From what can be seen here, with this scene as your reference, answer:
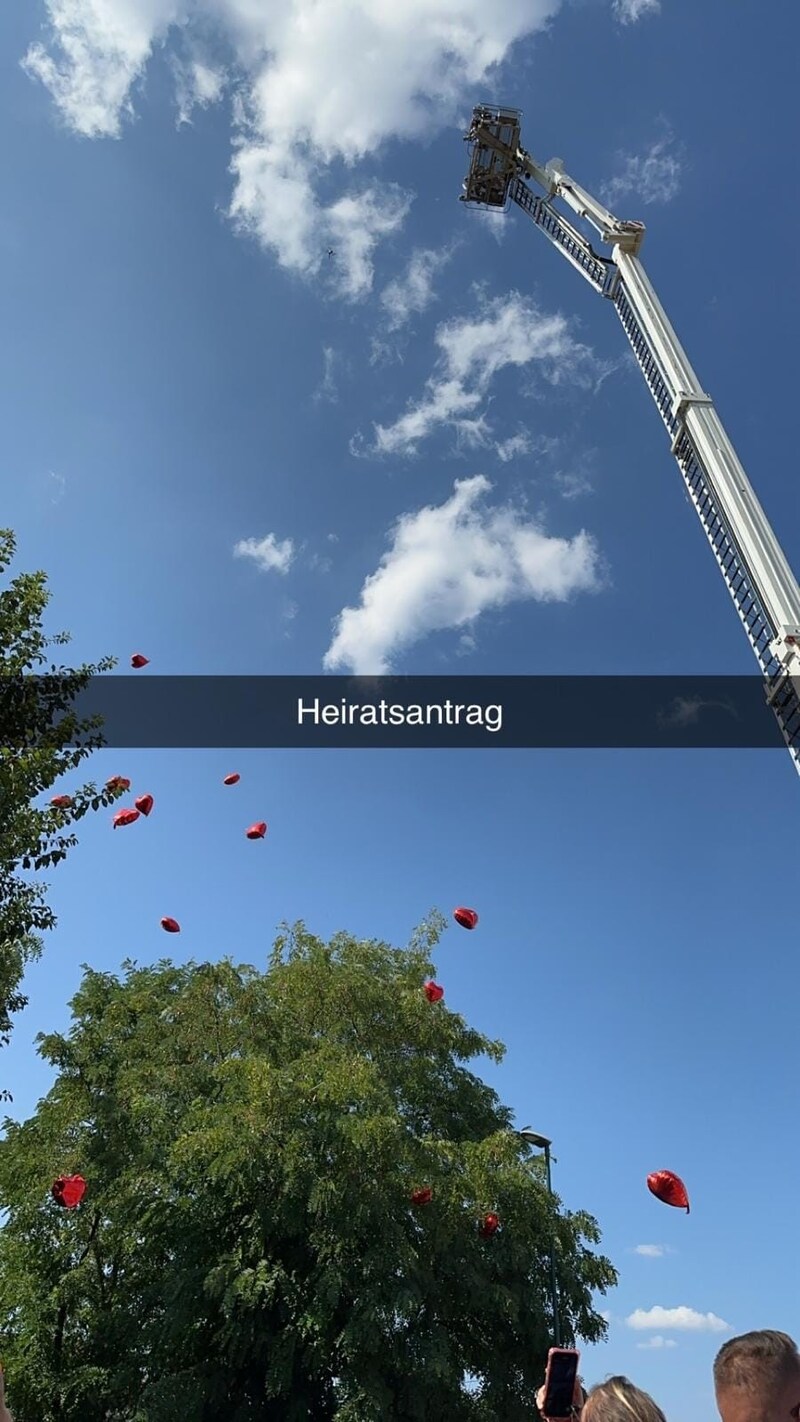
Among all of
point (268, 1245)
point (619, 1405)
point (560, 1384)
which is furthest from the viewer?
point (268, 1245)

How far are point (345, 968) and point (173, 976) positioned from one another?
234 inches

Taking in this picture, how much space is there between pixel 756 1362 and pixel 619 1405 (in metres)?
0.63

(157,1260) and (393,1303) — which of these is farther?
(157,1260)

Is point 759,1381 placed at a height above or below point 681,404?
below

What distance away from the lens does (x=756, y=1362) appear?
279 cm

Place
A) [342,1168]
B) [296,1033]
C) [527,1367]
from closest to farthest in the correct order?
[342,1168] → [527,1367] → [296,1033]

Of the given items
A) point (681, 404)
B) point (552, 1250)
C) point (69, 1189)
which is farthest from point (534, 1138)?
point (681, 404)

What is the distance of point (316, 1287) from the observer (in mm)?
19203

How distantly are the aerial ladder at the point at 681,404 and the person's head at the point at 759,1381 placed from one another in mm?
14608

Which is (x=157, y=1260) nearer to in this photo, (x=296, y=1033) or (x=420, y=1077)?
(x=296, y=1033)

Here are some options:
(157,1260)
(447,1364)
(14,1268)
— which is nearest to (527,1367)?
(447,1364)

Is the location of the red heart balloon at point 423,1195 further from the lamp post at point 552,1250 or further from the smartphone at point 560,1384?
the smartphone at point 560,1384

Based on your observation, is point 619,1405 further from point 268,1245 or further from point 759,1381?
point 268,1245

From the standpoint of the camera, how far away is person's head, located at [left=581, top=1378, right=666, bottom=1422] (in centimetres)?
313
